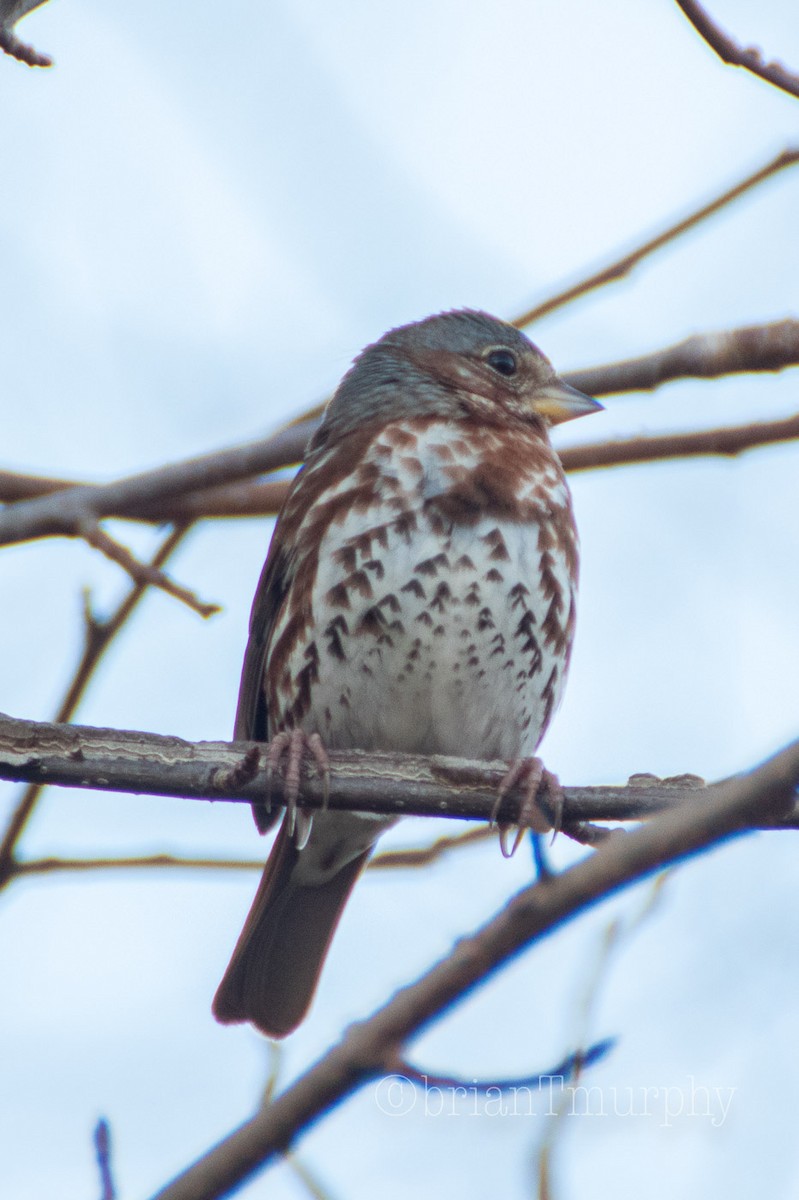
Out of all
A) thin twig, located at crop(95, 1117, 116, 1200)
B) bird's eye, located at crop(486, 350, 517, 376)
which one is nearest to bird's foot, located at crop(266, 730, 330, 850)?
thin twig, located at crop(95, 1117, 116, 1200)

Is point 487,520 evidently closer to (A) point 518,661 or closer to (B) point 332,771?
(A) point 518,661

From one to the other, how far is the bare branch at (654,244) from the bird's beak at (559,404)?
1014 mm

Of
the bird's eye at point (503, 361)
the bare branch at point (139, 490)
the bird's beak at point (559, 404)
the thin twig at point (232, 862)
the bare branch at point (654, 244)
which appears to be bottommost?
the thin twig at point (232, 862)

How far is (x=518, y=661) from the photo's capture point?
5.43 metres

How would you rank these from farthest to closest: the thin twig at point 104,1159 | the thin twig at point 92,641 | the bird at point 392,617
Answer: the bird at point 392,617, the thin twig at point 92,641, the thin twig at point 104,1159

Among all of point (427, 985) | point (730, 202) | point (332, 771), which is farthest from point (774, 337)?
point (427, 985)

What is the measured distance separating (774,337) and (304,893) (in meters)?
3.02

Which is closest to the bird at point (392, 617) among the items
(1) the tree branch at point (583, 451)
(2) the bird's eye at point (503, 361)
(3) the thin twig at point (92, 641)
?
(2) the bird's eye at point (503, 361)

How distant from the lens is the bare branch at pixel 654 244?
4.58 m

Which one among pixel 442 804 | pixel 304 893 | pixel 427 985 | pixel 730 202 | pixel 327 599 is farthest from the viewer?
pixel 304 893

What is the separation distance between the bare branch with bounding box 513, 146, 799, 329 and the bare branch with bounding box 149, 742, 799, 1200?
9.71ft

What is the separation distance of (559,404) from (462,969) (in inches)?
178

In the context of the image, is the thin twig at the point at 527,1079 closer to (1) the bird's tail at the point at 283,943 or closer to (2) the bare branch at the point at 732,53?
(2) the bare branch at the point at 732,53

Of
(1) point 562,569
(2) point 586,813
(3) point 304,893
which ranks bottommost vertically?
(2) point 586,813
